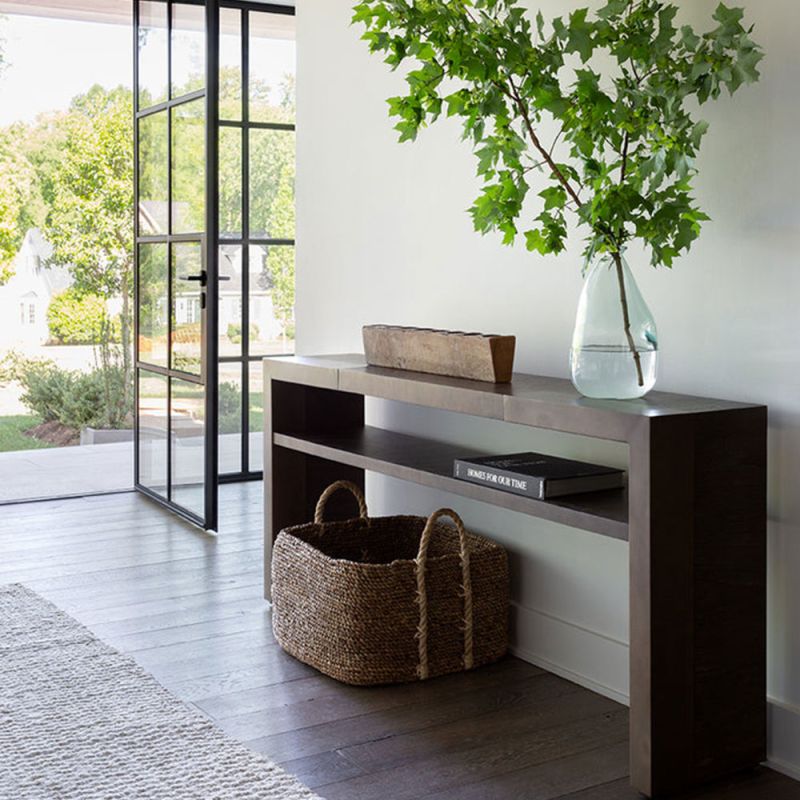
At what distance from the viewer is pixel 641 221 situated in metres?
2.18

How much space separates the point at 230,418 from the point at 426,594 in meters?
2.90

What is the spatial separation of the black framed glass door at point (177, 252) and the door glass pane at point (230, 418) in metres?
0.48

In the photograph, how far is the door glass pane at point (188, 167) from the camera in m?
4.45

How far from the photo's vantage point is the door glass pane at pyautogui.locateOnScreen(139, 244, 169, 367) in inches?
189

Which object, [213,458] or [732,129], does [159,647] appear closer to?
[213,458]

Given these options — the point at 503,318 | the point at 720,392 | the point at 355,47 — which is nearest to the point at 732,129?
the point at 720,392

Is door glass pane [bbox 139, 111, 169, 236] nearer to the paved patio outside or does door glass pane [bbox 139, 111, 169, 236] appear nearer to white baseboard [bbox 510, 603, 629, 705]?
the paved patio outside

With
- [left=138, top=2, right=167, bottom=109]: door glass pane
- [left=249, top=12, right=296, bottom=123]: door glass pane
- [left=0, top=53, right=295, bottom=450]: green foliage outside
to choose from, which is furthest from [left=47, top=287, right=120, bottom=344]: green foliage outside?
[left=138, top=2, right=167, bottom=109]: door glass pane

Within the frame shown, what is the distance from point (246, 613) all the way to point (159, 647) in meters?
0.37

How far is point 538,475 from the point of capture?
242 cm

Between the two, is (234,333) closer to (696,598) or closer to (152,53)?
(152,53)

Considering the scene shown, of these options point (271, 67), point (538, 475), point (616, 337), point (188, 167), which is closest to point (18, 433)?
point (271, 67)

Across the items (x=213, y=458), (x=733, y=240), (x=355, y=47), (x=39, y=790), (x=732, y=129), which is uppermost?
(x=355, y=47)

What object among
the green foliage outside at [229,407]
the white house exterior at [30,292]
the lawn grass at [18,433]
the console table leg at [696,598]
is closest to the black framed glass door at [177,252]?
the green foliage outside at [229,407]
